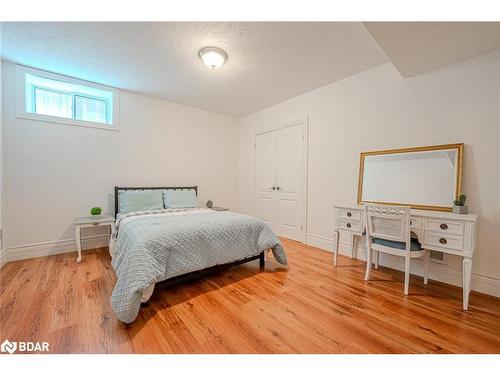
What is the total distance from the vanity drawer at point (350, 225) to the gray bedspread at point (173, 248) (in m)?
0.85

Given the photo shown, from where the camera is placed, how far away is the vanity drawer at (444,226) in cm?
192

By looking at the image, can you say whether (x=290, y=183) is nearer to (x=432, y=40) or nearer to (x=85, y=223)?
(x=432, y=40)

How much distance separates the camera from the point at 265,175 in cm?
448

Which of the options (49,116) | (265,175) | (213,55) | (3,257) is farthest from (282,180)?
(3,257)

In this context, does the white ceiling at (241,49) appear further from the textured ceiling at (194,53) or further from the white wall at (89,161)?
the white wall at (89,161)

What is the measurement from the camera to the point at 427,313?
1.79 metres

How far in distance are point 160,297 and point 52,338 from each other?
2.48 ft

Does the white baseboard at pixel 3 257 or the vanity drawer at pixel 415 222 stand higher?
the vanity drawer at pixel 415 222

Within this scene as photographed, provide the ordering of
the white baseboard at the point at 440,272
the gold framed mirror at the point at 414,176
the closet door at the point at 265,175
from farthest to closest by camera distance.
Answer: the closet door at the point at 265,175 < the gold framed mirror at the point at 414,176 < the white baseboard at the point at 440,272

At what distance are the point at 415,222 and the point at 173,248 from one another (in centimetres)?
237

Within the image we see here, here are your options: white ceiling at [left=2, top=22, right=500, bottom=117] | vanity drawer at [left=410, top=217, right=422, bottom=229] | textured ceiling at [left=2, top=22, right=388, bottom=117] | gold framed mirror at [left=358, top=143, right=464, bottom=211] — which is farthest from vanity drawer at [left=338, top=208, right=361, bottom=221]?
textured ceiling at [left=2, top=22, right=388, bottom=117]

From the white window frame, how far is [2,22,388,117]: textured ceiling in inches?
4.7

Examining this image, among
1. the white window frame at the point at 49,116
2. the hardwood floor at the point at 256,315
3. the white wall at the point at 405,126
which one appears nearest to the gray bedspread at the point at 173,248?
the hardwood floor at the point at 256,315
